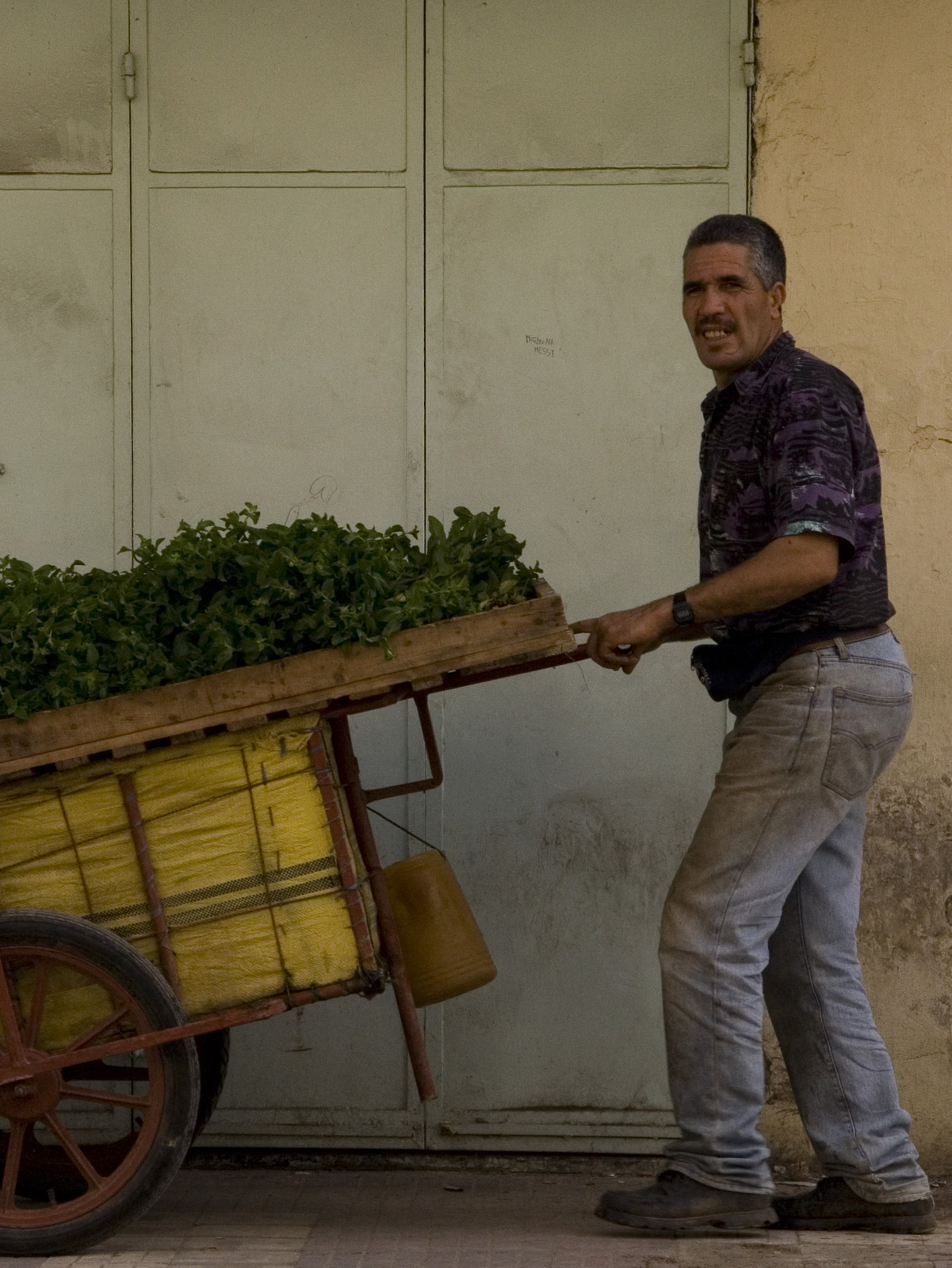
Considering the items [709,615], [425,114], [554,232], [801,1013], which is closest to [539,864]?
[801,1013]

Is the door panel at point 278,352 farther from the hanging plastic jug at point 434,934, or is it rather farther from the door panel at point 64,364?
the hanging plastic jug at point 434,934

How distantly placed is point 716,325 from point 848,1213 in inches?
79.7

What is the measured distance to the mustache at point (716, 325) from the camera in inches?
142

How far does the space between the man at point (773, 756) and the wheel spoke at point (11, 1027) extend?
4.43ft

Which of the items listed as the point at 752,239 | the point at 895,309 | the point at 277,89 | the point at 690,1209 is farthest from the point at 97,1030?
the point at 895,309

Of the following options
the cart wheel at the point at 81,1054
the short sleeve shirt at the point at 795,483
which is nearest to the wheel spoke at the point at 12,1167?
the cart wheel at the point at 81,1054

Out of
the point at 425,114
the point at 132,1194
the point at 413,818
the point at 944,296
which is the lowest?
the point at 132,1194

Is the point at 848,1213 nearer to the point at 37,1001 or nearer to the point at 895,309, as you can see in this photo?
the point at 37,1001

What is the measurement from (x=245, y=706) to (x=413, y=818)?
1.34 m

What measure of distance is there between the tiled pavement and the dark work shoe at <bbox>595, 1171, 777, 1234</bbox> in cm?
4

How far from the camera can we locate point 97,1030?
3395mm

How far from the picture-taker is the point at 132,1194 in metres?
3.37

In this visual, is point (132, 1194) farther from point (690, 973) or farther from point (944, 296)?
point (944, 296)

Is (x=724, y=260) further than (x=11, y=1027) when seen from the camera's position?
Yes
